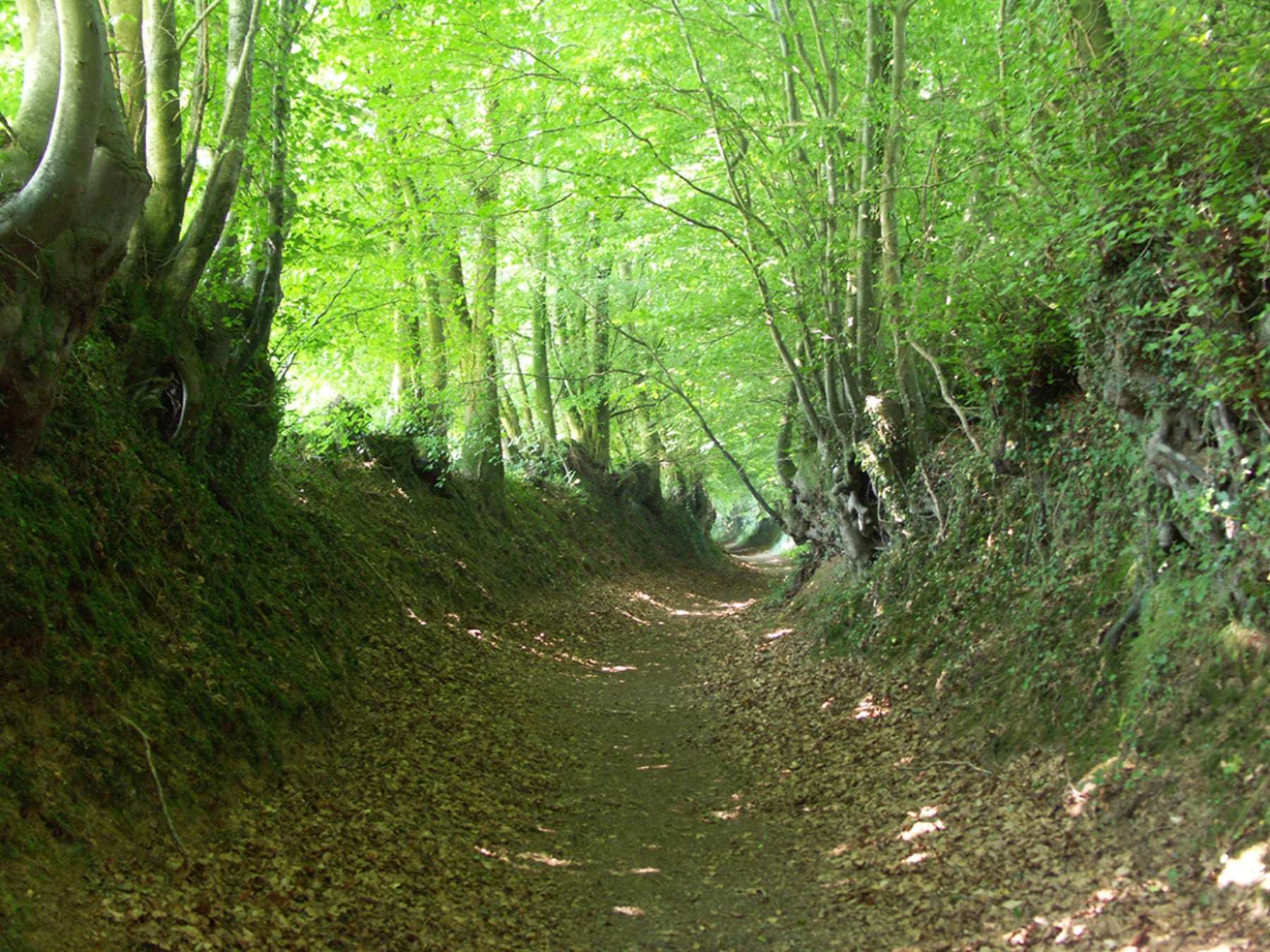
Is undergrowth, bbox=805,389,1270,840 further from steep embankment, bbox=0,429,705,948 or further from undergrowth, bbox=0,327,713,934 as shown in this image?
undergrowth, bbox=0,327,713,934

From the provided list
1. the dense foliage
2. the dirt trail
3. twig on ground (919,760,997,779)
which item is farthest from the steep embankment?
twig on ground (919,760,997,779)

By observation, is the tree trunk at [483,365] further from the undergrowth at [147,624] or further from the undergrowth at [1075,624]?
the undergrowth at [1075,624]

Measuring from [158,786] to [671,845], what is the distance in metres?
3.32

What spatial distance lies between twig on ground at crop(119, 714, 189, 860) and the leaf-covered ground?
57 mm

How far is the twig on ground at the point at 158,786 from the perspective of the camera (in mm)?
4359

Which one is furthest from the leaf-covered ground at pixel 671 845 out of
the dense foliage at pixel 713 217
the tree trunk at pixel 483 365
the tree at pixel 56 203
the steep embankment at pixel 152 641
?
the tree trunk at pixel 483 365

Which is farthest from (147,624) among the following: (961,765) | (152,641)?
(961,765)

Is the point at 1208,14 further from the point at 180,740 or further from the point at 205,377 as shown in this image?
the point at 205,377

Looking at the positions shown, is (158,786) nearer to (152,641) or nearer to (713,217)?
(152,641)

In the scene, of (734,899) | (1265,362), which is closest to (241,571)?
(734,899)

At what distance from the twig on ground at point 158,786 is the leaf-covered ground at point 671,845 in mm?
57

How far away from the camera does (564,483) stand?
68.9 ft

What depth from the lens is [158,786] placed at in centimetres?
449

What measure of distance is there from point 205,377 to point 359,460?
5.67 m
